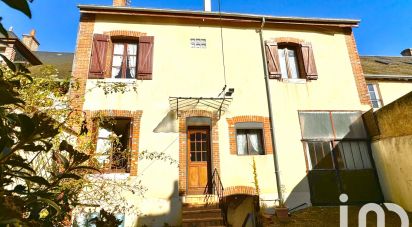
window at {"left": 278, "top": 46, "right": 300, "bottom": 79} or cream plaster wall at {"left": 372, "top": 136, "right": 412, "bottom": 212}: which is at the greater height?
window at {"left": 278, "top": 46, "right": 300, "bottom": 79}

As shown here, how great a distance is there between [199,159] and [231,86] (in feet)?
9.47

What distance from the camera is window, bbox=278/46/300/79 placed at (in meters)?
10.7

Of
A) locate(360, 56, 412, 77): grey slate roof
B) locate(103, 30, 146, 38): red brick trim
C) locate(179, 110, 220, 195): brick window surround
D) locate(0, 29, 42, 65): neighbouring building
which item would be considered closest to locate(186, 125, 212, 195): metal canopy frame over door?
locate(179, 110, 220, 195): brick window surround

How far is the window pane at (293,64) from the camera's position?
1079 cm

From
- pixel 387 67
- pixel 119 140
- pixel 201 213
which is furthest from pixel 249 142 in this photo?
pixel 387 67

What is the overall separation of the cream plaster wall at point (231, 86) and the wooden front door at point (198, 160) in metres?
0.53

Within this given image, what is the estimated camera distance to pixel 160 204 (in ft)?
27.4

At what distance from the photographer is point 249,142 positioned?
9484 millimetres

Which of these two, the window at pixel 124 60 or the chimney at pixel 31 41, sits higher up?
the chimney at pixel 31 41

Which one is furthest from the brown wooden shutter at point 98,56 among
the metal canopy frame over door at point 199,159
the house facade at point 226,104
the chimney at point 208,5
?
the chimney at point 208,5

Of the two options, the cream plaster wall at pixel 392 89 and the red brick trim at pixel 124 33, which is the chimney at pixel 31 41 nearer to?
the red brick trim at pixel 124 33

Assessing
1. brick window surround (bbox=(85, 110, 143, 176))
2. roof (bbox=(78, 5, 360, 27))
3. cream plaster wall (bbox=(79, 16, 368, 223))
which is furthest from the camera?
roof (bbox=(78, 5, 360, 27))

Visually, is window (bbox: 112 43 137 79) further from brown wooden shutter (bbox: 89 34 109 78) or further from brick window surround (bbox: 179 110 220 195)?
brick window surround (bbox: 179 110 220 195)

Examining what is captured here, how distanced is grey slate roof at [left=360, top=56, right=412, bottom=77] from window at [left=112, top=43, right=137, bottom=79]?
34.4ft
